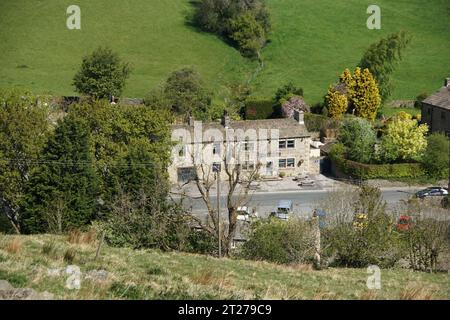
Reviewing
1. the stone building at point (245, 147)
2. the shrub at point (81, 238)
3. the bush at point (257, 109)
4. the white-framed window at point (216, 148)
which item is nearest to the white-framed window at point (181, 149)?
the stone building at point (245, 147)

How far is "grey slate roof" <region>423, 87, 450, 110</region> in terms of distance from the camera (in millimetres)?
71938

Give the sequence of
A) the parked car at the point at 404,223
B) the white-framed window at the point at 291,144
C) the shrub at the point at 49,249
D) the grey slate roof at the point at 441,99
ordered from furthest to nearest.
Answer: the grey slate roof at the point at 441,99 < the white-framed window at the point at 291,144 < the parked car at the point at 404,223 < the shrub at the point at 49,249

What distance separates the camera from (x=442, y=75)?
93812 mm

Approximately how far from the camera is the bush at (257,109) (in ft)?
269

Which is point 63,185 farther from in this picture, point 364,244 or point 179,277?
point 179,277

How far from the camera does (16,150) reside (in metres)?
50.6

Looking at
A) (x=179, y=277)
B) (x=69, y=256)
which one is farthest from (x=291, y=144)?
(x=179, y=277)

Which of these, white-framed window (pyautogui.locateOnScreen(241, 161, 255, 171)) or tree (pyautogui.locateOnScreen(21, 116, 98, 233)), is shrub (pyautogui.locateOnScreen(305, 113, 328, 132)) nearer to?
white-framed window (pyautogui.locateOnScreen(241, 161, 255, 171))

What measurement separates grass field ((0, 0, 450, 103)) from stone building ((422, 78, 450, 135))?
1313 centimetres

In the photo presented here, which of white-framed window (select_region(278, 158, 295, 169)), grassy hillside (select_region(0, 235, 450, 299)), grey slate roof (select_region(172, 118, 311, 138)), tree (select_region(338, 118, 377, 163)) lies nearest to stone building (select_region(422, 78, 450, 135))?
→ tree (select_region(338, 118, 377, 163))

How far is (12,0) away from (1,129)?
2449 inches

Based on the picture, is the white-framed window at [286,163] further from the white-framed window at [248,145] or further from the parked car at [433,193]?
the parked car at [433,193]

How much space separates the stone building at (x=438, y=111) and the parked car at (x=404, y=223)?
28.7 m
